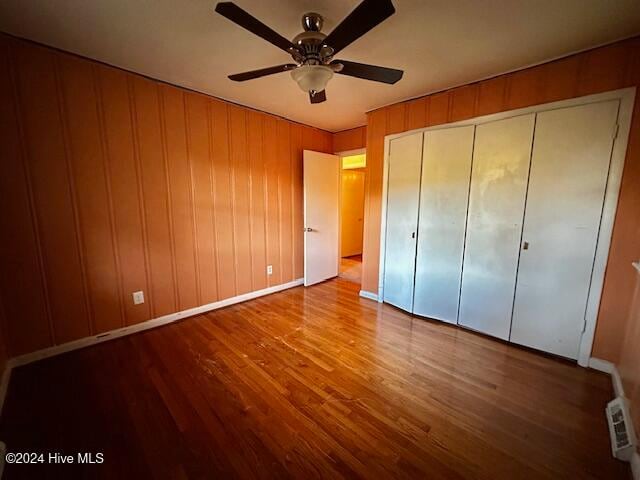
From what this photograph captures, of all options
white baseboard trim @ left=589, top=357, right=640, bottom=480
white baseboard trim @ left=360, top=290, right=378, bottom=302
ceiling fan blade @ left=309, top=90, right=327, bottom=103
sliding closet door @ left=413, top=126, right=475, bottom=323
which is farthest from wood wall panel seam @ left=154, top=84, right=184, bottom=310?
white baseboard trim @ left=589, top=357, right=640, bottom=480

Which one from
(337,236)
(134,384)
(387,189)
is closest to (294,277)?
(337,236)

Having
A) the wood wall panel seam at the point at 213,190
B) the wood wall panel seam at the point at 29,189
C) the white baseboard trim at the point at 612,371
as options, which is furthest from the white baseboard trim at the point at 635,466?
the wood wall panel seam at the point at 29,189

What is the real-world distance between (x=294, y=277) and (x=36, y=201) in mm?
2745

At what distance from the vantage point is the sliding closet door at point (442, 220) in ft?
8.00

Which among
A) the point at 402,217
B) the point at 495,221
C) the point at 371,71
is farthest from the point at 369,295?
the point at 371,71

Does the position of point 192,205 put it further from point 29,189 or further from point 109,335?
point 109,335

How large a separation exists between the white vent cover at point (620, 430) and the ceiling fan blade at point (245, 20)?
2677 mm

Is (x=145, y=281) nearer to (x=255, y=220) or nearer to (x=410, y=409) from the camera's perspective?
(x=255, y=220)

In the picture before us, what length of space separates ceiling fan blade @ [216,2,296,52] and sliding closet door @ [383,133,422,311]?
1806 millimetres

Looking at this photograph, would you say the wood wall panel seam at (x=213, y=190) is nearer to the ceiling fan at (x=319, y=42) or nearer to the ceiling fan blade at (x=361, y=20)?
the ceiling fan at (x=319, y=42)

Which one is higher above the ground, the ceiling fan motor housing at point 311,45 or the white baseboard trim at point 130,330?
the ceiling fan motor housing at point 311,45

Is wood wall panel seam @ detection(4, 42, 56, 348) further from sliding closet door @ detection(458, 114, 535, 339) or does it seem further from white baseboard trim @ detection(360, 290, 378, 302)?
sliding closet door @ detection(458, 114, 535, 339)

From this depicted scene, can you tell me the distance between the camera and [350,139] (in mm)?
3916

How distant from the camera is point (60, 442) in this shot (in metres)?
1.33
